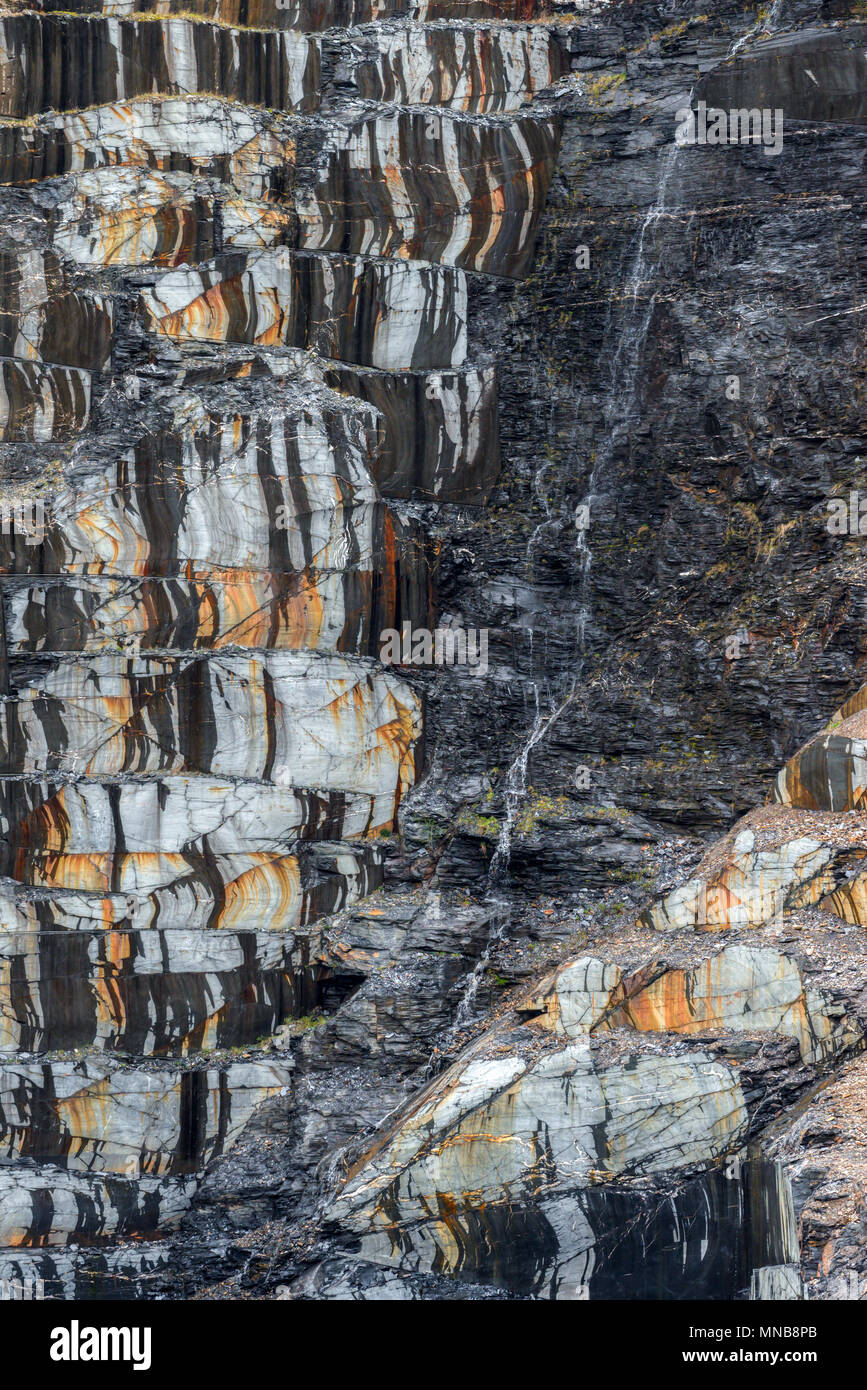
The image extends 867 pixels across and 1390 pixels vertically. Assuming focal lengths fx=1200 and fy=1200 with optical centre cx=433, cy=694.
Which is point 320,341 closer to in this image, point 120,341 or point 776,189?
point 120,341

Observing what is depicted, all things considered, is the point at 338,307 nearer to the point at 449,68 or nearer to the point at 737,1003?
the point at 449,68

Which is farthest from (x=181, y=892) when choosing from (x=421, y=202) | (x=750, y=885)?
(x=421, y=202)

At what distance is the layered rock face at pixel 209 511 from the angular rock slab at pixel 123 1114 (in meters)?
0.03

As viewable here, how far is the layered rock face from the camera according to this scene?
1356 cm

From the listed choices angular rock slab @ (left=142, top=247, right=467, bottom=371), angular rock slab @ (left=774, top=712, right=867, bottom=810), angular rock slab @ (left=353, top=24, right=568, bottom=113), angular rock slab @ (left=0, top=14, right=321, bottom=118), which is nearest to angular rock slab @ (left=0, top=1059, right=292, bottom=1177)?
angular rock slab @ (left=774, top=712, right=867, bottom=810)

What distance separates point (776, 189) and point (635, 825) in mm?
7984

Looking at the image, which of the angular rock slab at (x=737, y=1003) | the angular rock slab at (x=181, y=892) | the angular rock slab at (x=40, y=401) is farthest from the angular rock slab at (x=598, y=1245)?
the angular rock slab at (x=40, y=401)

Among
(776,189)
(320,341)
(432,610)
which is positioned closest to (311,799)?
(432,610)

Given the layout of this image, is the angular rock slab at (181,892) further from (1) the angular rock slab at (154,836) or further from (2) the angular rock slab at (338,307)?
(2) the angular rock slab at (338,307)

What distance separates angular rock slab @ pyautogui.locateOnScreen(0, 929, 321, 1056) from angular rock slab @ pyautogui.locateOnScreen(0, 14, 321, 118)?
10.5 metres

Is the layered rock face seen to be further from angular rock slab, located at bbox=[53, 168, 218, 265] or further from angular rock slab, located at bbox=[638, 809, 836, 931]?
angular rock slab, located at bbox=[638, 809, 836, 931]

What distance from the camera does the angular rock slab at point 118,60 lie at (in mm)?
15188

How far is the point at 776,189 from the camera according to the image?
14.7m

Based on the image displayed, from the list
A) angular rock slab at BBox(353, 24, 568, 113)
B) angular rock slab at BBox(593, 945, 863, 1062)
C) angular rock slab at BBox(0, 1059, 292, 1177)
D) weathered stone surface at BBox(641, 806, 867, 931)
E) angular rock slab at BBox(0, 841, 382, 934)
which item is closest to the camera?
angular rock slab at BBox(593, 945, 863, 1062)
